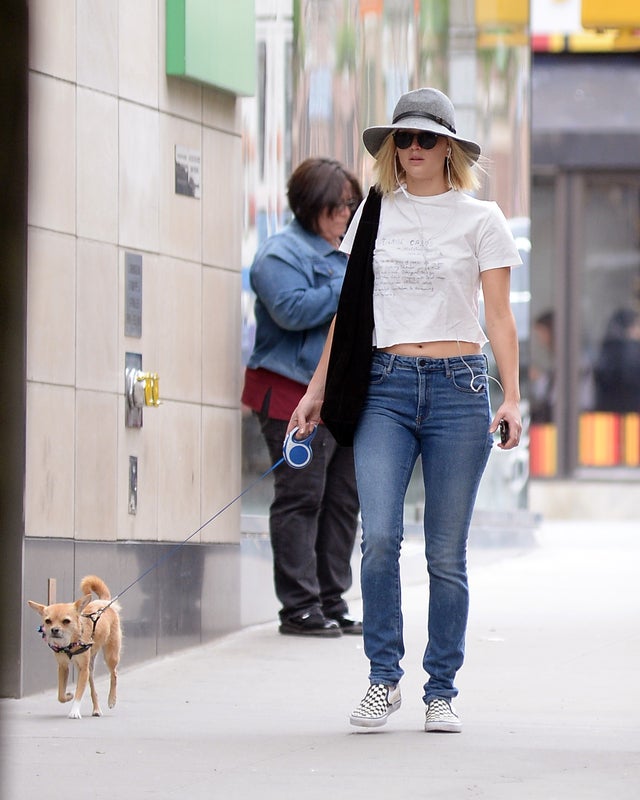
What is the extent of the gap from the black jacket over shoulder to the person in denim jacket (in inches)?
87.4

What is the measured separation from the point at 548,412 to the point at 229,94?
1022cm

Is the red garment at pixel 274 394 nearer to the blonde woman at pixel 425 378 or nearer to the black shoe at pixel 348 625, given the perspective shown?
the black shoe at pixel 348 625

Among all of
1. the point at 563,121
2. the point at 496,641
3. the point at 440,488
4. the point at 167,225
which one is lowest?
the point at 496,641

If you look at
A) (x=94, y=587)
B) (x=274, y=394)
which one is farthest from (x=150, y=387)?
(x=94, y=587)

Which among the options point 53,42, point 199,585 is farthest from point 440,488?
point 199,585

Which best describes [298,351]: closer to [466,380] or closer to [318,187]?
[318,187]

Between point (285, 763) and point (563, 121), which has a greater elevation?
point (563, 121)

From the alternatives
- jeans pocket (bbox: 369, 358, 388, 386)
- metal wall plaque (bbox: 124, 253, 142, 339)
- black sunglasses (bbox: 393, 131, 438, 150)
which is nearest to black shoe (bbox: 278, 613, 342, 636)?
metal wall plaque (bbox: 124, 253, 142, 339)

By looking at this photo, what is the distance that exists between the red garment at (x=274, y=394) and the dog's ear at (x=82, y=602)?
83.7 inches

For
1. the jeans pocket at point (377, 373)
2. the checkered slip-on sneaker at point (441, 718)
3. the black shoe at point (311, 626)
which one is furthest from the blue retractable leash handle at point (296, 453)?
the black shoe at point (311, 626)

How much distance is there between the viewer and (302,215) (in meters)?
7.50

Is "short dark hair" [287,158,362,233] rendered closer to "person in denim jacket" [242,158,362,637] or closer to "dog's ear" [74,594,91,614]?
"person in denim jacket" [242,158,362,637]

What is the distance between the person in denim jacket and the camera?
24.2 feet

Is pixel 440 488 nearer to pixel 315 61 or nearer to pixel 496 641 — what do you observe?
pixel 496 641
